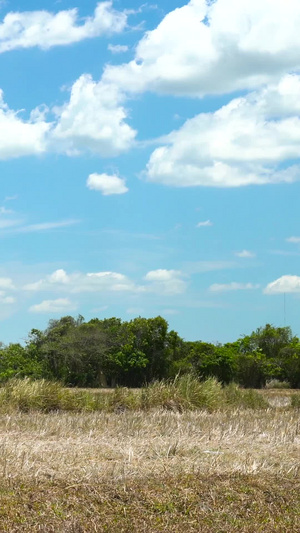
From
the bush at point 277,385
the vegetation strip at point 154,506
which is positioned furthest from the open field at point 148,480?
the bush at point 277,385

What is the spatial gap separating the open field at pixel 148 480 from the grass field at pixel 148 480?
1 cm

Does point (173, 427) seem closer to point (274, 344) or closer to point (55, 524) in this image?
point (55, 524)

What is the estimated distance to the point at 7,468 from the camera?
26.5 feet

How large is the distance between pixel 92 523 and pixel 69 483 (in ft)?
3.20

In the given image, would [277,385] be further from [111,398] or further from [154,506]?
[154,506]

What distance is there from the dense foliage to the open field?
23.2 m

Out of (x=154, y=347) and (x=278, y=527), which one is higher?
(x=154, y=347)

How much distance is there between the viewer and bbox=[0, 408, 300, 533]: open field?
6867 millimetres

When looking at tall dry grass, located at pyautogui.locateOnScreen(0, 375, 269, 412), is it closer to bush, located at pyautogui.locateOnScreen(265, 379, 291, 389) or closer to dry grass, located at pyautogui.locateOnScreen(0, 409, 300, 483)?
dry grass, located at pyautogui.locateOnScreen(0, 409, 300, 483)

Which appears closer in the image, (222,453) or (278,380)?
(222,453)

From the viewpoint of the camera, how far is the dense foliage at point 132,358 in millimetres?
34500

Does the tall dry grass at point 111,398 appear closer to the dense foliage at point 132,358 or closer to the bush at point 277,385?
the dense foliage at point 132,358

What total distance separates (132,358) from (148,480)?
27.0 m

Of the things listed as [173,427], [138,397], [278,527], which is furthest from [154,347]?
[278,527]
